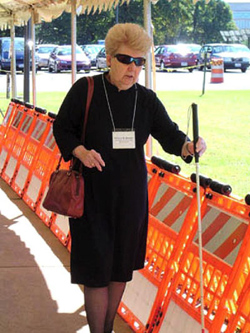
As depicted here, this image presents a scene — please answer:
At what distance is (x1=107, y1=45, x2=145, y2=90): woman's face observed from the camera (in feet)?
13.4

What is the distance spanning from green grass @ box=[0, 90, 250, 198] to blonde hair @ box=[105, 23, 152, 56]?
2.69m

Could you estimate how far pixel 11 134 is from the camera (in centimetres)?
1142

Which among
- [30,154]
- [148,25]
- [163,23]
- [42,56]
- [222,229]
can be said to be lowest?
[30,154]

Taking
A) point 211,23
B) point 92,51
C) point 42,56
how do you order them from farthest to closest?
point 211,23 → point 92,51 → point 42,56

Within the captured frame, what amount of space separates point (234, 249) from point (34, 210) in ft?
17.2

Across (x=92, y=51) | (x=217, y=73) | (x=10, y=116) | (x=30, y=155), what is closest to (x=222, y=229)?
(x=30, y=155)

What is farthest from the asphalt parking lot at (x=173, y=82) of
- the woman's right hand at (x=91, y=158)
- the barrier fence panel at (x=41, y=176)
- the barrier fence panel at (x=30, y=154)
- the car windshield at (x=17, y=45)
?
the woman's right hand at (x=91, y=158)

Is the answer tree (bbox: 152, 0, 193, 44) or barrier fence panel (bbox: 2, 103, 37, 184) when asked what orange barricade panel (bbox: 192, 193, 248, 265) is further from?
tree (bbox: 152, 0, 193, 44)

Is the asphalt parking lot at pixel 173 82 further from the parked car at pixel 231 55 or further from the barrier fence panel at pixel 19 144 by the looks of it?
the barrier fence panel at pixel 19 144

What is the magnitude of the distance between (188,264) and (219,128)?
13.7 meters

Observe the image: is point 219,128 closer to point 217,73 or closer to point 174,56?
point 217,73

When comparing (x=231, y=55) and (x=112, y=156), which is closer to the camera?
(x=112, y=156)

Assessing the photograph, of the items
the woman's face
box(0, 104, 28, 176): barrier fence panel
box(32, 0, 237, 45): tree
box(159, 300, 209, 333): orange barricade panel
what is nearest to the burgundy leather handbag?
the woman's face

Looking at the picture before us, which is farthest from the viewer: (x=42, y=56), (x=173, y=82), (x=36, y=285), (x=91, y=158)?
(x=42, y=56)
